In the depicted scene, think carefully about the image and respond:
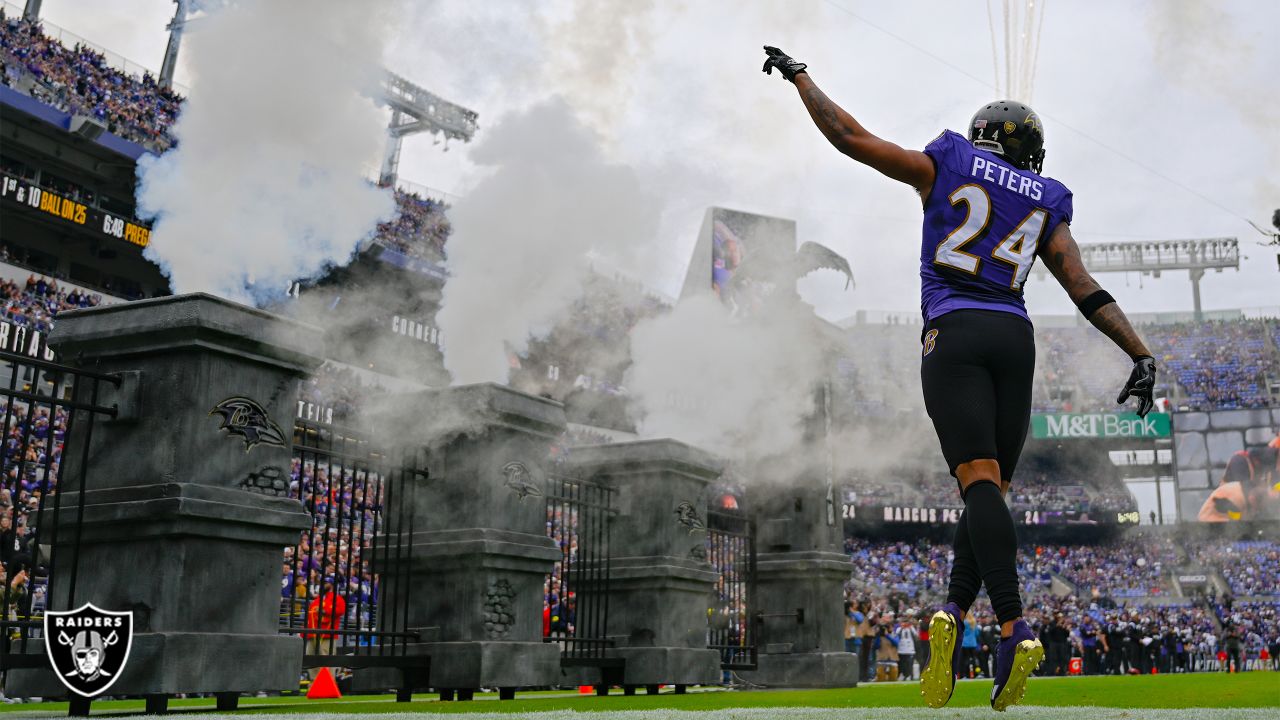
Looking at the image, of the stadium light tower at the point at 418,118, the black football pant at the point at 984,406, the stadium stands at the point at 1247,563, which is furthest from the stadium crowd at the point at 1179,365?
the black football pant at the point at 984,406

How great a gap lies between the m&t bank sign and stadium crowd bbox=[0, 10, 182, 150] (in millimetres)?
36662

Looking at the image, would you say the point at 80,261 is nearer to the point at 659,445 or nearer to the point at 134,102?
the point at 134,102

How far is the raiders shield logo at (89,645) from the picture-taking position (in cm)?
449

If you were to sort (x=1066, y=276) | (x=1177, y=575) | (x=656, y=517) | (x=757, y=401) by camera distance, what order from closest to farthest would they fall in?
(x=1066, y=276) < (x=656, y=517) < (x=757, y=401) < (x=1177, y=575)

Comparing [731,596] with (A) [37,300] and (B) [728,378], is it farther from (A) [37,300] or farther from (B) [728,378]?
(A) [37,300]

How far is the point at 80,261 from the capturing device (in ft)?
103

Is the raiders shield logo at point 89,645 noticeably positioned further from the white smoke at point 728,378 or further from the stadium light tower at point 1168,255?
the stadium light tower at point 1168,255

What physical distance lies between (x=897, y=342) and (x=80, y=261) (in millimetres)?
36864

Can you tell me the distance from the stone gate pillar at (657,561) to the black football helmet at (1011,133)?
5878 mm


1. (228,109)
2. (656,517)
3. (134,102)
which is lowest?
(656,517)

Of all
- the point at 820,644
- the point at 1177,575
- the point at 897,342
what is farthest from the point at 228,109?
the point at 897,342

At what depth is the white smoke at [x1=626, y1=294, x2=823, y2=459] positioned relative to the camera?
11.3m

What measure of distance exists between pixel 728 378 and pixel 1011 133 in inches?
290

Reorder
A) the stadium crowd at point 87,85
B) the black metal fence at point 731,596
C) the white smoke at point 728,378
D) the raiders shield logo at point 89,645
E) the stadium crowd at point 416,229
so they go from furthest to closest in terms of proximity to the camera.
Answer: the stadium crowd at point 416,229, the stadium crowd at point 87,85, the white smoke at point 728,378, the black metal fence at point 731,596, the raiders shield logo at point 89,645
